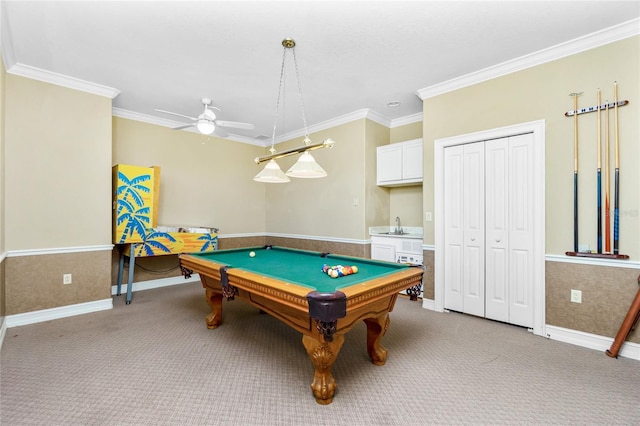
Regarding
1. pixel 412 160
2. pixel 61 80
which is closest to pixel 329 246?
pixel 412 160

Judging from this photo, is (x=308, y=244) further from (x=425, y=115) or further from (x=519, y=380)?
(x=519, y=380)

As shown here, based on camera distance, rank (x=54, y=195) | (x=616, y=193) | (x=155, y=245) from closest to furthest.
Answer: (x=616, y=193)
(x=54, y=195)
(x=155, y=245)

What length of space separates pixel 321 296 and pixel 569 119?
287 centimetres

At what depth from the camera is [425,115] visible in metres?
3.57

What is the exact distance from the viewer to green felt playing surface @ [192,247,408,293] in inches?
76.5

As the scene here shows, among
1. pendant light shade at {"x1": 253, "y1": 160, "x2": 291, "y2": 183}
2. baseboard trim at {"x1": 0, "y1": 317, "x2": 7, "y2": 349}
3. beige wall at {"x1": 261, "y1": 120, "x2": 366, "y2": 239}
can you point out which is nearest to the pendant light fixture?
pendant light shade at {"x1": 253, "y1": 160, "x2": 291, "y2": 183}

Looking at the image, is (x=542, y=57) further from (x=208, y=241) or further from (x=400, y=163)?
(x=208, y=241)

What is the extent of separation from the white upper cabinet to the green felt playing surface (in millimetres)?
1900

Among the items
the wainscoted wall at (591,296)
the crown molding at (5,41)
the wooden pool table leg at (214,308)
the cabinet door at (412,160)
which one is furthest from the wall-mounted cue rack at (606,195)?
the crown molding at (5,41)

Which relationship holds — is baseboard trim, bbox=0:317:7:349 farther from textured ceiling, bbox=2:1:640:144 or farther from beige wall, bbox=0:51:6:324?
textured ceiling, bbox=2:1:640:144

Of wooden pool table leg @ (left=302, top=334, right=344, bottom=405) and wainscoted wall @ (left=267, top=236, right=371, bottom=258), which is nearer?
wooden pool table leg @ (left=302, top=334, right=344, bottom=405)

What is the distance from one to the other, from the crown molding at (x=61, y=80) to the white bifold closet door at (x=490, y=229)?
4.21 m

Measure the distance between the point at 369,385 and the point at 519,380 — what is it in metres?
1.08

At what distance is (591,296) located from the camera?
248cm
